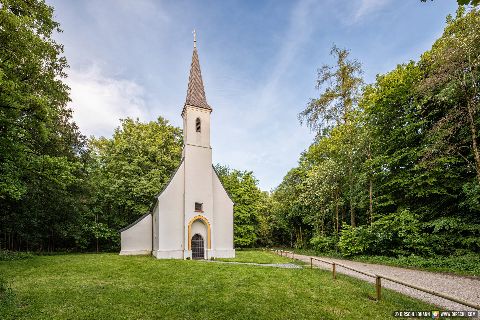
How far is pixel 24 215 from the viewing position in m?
19.7

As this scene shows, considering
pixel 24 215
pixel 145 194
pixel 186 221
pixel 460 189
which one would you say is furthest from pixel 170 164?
pixel 460 189

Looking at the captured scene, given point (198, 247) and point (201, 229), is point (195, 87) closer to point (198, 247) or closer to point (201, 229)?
point (201, 229)

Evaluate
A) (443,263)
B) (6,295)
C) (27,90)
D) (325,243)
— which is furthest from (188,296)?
(325,243)

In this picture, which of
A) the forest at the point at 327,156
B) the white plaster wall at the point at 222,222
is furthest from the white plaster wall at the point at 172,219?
the forest at the point at 327,156

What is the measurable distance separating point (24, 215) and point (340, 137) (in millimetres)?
23033

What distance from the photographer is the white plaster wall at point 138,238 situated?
2211cm

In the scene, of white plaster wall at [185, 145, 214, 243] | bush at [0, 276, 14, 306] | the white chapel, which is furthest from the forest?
white plaster wall at [185, 145, 214, 243]

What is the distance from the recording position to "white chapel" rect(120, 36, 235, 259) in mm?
19047

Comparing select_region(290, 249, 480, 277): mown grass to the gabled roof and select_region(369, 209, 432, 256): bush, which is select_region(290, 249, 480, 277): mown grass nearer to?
select_region(369, 209, 432, 256): bush

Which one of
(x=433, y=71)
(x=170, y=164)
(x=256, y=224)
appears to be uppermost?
(x=433, y=71)

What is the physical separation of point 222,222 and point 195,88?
10.7 meters

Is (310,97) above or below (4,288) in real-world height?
above

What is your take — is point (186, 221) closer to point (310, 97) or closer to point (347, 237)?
point (347, 237)

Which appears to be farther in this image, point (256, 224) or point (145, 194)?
point (256, 224)
